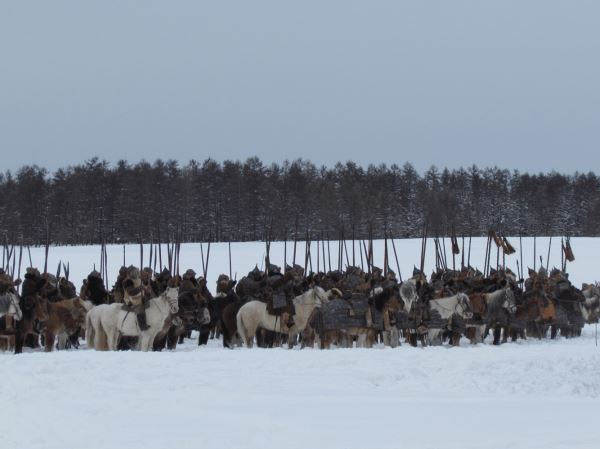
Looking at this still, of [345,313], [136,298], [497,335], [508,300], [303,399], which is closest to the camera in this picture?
[303,399]

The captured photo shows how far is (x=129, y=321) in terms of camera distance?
1553cm

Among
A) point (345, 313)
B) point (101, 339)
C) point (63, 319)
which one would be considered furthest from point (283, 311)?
point (63, 319)

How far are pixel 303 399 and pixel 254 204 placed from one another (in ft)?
196

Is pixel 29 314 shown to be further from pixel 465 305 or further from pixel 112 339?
pixel 465 305

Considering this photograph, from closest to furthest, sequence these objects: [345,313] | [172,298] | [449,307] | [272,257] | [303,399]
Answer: [303,399] → [172,298] → [345,313] → [449,307] → [272,257]

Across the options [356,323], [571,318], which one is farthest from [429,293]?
[571,318]

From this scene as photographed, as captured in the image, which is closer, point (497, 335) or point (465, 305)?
point (465, 305)

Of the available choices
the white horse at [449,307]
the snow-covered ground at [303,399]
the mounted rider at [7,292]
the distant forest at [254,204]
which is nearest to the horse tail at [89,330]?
the mounted rider at [7,292]

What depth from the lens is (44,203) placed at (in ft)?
231

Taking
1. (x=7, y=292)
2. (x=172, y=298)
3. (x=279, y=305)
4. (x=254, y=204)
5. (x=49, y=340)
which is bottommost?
(x=49, y=340)

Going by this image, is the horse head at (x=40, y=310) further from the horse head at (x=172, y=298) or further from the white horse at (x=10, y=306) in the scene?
the horse head at (x=172, y=298)

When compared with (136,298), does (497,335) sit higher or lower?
lower

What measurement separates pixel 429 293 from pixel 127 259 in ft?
72.7

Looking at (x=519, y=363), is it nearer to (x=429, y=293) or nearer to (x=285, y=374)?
(x=285, y=374)
